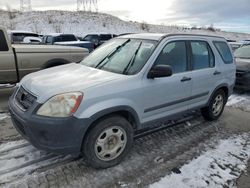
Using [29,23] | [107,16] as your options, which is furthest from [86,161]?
[107,16]

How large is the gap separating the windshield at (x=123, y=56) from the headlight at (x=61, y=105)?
3.11ft

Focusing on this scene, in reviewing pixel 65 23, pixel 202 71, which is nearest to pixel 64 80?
pixel 202 71

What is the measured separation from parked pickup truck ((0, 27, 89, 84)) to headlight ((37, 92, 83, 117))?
14.0 ft

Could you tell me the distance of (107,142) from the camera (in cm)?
369

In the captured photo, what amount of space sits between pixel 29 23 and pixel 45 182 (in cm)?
3393

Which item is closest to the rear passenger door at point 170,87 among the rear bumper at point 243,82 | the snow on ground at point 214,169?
the snow on ground at point 214,169

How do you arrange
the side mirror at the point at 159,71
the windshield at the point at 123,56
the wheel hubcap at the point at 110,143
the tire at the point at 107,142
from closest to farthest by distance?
the tire at the point at 107,142 → the wheel hubcap at the point at 110,143 → the side mirror at the point at 159,71 → the windshield at the point at 123,56

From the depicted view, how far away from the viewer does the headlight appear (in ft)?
10.6

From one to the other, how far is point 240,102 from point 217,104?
2001mm

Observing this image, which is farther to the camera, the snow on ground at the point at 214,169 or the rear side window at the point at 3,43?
the rear side window at the point at 3,43

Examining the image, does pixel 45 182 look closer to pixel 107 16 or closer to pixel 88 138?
pixel 88 138

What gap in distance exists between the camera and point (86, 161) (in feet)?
12.1

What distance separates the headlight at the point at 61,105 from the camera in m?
3.22

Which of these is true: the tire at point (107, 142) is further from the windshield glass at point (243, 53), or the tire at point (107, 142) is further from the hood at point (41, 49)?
the windshield glass at point (243, 53)
